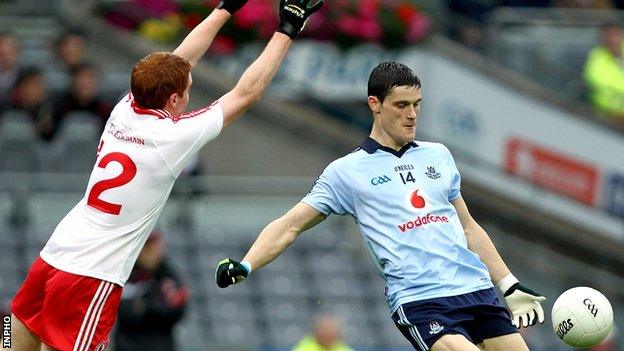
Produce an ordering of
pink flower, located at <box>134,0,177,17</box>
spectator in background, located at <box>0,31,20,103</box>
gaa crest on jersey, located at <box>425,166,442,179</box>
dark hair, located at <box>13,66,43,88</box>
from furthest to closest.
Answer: pink flower, located at <box>134,0,177,17</box> → spectator in background, located at <box>0,31,20,103</box> → dark hair, located at <box>13,66,43,88</box> → gaa crest on jersey, located at <box>425,166,442,179</box>

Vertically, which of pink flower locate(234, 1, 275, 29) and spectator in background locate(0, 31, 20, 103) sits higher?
pink flower locate(234, 1, 275, 29)

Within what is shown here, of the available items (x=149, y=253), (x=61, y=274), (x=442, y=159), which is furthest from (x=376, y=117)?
(x=149, y=253)

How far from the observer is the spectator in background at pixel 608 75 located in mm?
17844

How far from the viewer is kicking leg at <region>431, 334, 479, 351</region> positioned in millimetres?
8648

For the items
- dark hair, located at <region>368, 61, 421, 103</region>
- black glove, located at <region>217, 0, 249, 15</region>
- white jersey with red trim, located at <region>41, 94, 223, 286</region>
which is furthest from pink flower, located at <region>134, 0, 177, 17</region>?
white jersey with red trim, located at <region>41, 94, 223, 286</region>

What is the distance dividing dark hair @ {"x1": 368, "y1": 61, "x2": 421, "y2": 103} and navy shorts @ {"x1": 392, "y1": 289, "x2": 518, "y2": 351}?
1.15 meters

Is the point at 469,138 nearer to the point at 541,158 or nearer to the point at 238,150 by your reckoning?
the point at 541,158

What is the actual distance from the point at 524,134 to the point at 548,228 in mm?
1025

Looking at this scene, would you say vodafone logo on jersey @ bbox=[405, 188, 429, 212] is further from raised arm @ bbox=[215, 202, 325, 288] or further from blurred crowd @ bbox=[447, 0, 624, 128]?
blurred crowd @ bbox=[447, 0, 624, 128]

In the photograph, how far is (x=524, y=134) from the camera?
703 inches

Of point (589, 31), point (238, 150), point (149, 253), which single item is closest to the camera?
point (149, 253)

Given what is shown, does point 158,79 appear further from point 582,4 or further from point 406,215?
point 582,4

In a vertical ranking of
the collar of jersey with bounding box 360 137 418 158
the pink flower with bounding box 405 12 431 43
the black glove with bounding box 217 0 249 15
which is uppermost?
the black glove with bounding box 217 0 249 15

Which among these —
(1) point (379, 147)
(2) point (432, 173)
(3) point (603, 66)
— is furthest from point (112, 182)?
(3) point (603, 66)
